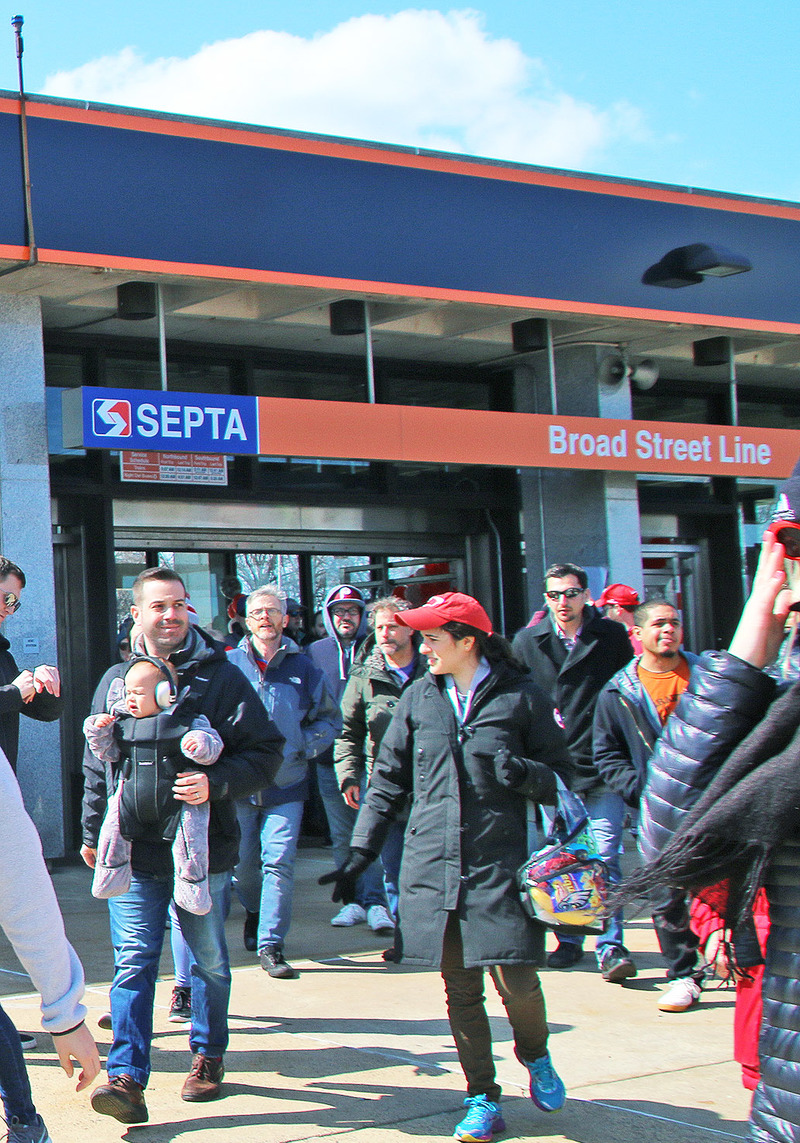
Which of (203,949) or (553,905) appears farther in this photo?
(203,949)

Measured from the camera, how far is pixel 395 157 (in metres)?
10.5

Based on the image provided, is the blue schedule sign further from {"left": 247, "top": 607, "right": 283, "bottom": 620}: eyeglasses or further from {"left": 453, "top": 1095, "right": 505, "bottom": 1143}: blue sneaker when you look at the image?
{"left": 453, "top": 1095, "right": 505, "bottom": 1143}: blue sneaker

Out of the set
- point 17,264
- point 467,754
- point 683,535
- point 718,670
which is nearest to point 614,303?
point 683,535

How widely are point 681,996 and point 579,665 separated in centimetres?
192

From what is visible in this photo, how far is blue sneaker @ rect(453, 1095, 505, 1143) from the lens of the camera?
434cm

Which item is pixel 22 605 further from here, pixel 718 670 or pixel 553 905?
pixel 718 670

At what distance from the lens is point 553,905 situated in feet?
14.1

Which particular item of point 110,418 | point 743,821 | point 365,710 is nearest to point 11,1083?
point 743,821

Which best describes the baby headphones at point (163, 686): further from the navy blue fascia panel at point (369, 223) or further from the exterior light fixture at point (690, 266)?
the exterior light fixture at point (690, 266)

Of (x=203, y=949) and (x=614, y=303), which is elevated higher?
(x=614, y=303)

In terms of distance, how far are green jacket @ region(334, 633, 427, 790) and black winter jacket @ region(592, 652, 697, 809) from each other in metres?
1.32

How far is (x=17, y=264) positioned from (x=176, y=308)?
1519 millimetres

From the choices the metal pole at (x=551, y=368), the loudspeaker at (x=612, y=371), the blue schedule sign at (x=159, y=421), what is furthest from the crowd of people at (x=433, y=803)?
the loudspeaker at (x=612, y=371)

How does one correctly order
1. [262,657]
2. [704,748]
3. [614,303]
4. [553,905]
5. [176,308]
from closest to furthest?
[704,748], [553,905], [262,657], [176,308], [614,303]
